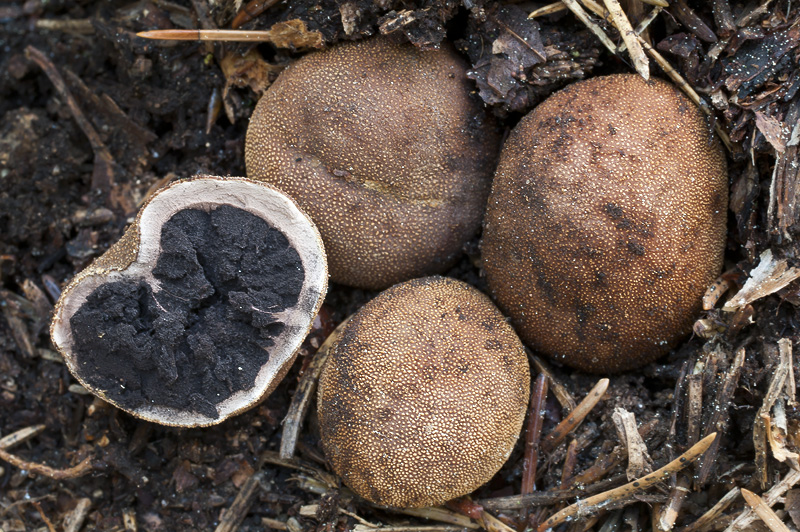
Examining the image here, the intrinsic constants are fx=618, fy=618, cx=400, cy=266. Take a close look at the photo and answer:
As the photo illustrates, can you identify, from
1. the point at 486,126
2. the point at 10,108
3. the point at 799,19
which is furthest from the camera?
the point at 10,108

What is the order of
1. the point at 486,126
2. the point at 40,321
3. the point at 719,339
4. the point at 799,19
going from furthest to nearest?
the point at 40,321, the point at 486,126, the point at 719,339, the point at 799,19

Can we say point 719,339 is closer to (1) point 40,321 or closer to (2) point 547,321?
(2) point 547,321

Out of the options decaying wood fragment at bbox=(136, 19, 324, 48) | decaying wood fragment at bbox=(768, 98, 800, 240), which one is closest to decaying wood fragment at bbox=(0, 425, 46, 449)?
decaying wood fragment at bbox=(136, 19, 324, 48)

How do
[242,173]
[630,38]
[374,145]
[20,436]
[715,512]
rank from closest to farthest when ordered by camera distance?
1. [715,512]
2. [630,38]
3. [374,145]
4. [20,436]
5. [242,173]

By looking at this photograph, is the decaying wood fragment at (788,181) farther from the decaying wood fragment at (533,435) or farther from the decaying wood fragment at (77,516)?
the decaying wood fragment at (77,516)

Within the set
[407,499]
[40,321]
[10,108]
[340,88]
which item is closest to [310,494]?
[407,499]

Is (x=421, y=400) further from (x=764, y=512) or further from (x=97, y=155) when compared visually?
(x=97, y=155)

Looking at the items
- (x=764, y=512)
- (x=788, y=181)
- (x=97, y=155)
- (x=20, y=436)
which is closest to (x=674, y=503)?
(x=764, y=512)
